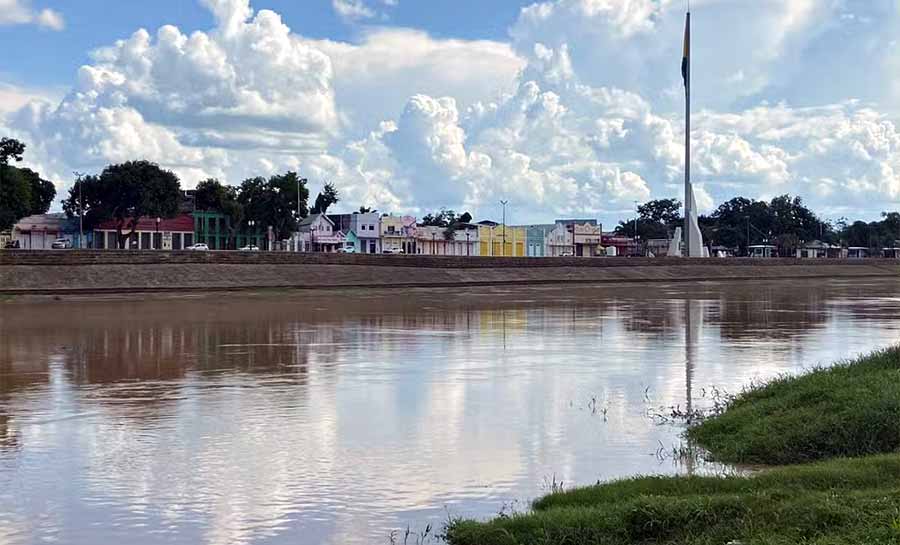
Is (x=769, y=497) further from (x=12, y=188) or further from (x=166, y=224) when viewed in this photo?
(x=166, y=224)

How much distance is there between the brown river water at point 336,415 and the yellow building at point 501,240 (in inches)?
4625

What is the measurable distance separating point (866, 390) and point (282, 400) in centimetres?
934

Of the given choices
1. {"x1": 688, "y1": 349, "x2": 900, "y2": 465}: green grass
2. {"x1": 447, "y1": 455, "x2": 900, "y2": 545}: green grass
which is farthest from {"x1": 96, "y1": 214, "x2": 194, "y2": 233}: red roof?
{"x1": 447, "y1": 455, "x2": 900, "y2": 545}: green grass

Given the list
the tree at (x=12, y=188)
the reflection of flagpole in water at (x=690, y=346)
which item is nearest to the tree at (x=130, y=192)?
the tree at (x=12, y=188)

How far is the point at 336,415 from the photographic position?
630 inches

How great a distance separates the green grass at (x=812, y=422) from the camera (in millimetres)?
11828

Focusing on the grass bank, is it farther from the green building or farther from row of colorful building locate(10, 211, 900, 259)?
the green building

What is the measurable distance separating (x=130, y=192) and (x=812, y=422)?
96483mm

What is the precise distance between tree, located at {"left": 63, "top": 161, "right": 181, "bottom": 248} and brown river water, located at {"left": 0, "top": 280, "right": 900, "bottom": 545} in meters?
67.1

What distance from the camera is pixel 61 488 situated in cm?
1127

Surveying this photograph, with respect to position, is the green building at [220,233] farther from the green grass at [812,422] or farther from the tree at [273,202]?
the green grass at [812,422]

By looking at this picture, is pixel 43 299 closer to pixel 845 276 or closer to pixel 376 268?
pixel 376 268

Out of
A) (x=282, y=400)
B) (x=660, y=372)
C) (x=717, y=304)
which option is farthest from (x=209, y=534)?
(x=717, y=304)

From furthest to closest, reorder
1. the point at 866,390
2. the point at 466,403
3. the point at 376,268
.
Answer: the point at 376,268 < the point at 466,403 < the point at 866,390
